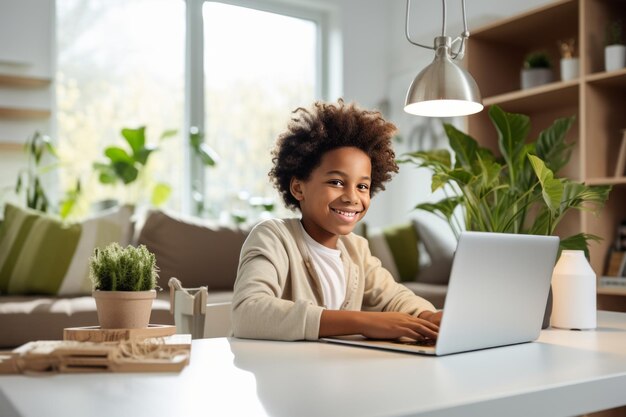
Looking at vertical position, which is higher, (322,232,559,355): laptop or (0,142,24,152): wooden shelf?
(0,142,24,152): wooden shelf

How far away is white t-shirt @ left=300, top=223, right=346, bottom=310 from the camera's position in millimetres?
1446

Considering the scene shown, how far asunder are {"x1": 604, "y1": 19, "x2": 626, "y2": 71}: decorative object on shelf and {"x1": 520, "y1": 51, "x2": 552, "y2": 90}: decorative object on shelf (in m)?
0.34

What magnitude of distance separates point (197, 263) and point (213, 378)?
8.84 ft

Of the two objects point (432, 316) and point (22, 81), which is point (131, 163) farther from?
point (432, 316)

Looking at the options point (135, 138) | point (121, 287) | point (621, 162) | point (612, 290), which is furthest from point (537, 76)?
point (121, 287)

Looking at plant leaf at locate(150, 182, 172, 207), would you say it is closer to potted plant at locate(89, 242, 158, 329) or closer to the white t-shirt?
the white t-shirt

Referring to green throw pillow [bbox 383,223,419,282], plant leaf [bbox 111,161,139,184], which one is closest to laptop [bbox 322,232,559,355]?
green throw pillow [bbox 383,223,419,282]

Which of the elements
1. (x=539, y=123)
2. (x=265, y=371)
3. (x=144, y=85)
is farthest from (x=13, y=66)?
(x=265, y=371)

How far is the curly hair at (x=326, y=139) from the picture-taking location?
4.78 feet

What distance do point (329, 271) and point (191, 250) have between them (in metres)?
2.11

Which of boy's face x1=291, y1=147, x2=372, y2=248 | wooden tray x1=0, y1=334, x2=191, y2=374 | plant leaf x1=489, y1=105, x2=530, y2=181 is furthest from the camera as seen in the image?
plant leaf x1=489, y1=105, x2=530, y2=181

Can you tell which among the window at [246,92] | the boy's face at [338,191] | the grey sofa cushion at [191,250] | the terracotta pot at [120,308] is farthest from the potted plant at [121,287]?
the window at [246,92]

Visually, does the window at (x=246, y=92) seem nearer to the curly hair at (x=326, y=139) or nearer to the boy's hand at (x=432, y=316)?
the curly hair at (x=326, y=139)

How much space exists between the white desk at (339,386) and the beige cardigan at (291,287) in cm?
11
